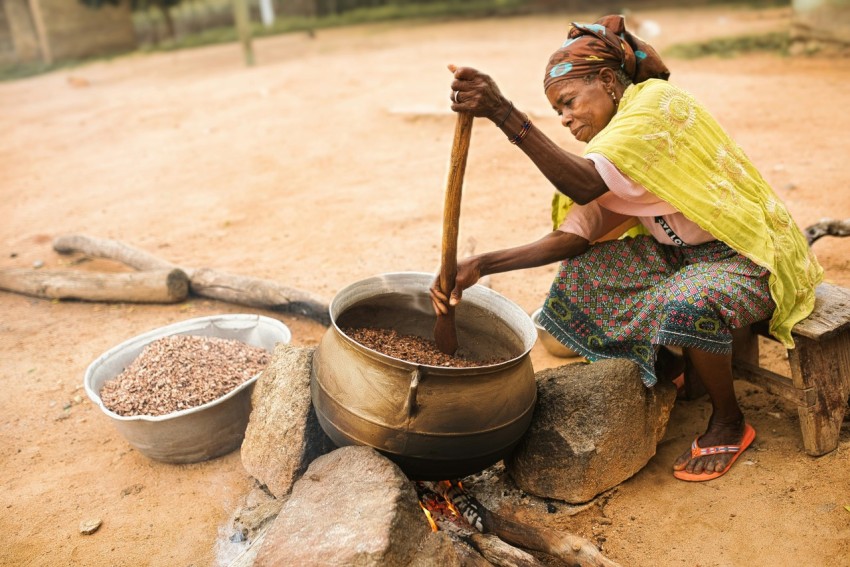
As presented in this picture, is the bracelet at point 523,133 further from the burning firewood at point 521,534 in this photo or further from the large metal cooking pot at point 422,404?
the burning firewood at point 521,534

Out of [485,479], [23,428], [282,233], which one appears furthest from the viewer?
[282,233]

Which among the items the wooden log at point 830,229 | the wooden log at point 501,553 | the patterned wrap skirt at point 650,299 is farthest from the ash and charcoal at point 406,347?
the wooden log at point 830,229

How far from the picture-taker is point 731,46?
34.0 ft

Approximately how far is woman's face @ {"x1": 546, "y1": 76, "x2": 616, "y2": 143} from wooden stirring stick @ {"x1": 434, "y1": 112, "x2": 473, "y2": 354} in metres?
0.58

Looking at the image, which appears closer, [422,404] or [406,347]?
[422,404]

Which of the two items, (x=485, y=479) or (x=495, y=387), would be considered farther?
(x=485, y=479)

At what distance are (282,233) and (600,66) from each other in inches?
138

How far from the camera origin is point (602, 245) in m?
2.99

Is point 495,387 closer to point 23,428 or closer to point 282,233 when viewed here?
point 23,428

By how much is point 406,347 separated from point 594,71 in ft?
4.09

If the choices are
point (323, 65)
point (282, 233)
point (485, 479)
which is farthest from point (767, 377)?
point (323, 65)

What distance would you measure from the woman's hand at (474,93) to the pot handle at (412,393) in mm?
821

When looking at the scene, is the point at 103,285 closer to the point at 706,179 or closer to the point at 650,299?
the point at 650,299

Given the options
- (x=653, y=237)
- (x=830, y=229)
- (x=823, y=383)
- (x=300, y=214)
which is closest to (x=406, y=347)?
(x=653, y=237)
